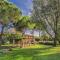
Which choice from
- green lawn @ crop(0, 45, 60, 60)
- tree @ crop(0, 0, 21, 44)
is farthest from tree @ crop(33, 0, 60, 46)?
green lawn @ crop(0, 45, 60, 60)

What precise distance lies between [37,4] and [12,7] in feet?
19.8

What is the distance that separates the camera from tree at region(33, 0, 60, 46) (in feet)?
102

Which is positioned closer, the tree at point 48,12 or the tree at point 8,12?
the tree at point 48,12

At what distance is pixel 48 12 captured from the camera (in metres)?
31.6

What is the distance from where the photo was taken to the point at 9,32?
149ft

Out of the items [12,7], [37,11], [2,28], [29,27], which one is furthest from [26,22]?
[37,11]

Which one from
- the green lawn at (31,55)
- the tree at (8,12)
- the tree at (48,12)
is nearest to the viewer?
the green lawn at (31,55)

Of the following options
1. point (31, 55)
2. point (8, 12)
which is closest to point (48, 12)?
point (8, 12)

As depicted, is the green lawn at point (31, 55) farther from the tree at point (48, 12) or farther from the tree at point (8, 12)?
the tree at point (8, 12)

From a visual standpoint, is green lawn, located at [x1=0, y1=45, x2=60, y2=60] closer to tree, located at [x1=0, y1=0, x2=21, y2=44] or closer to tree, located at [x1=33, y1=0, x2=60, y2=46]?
tree, located at [x1=33, y1=0, x2=60, y2=46]

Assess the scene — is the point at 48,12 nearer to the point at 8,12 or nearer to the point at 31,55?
the point at 8,12

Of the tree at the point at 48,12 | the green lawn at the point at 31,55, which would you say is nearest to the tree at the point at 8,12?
the tree at the point at 48,12

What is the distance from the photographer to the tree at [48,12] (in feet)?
102

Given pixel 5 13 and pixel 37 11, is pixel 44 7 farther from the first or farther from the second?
pixel 5 13
